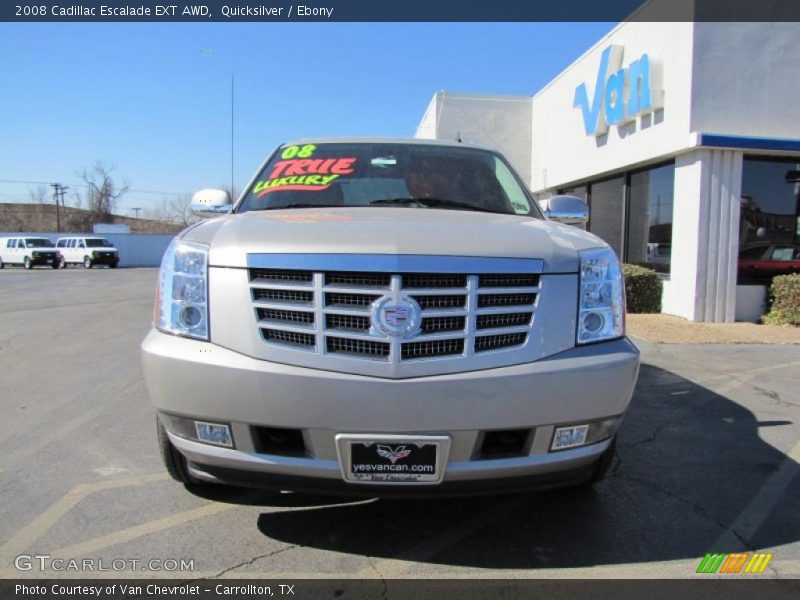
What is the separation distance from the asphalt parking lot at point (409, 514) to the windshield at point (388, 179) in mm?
1656

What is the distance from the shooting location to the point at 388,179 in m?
3.63

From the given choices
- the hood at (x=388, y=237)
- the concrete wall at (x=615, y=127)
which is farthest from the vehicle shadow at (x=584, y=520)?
the concrete wall at (x=615, y=127)

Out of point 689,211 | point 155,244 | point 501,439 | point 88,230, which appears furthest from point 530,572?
point 88,230

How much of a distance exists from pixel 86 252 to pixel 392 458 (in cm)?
3846

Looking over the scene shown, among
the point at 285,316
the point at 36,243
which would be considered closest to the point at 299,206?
the point at 285,316

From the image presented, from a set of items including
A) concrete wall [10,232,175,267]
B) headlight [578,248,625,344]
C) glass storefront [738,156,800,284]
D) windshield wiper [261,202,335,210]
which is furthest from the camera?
concrete wall [10,232,175,267]

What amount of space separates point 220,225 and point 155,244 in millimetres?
46457

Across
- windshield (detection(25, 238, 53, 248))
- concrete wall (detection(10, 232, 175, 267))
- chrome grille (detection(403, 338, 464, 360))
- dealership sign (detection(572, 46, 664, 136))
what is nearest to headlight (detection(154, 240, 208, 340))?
chrome grille (detection(403, 338, 464, 360))

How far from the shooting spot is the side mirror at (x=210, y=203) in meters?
3.76

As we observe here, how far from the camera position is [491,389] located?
7.16 feet

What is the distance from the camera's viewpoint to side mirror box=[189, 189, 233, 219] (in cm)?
376

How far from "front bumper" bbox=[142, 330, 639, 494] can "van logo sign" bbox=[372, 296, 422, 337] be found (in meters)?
0.19

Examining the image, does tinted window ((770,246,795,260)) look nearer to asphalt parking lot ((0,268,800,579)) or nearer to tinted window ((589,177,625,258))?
tinted window ((589,177,625,258))
